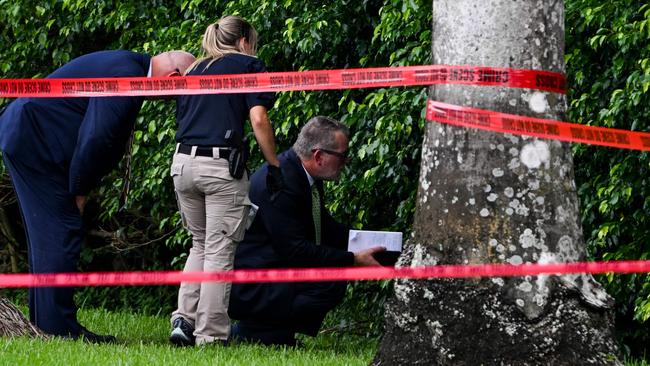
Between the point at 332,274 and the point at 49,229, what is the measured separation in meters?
1.73

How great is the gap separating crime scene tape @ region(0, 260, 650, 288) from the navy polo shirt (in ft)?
2.38

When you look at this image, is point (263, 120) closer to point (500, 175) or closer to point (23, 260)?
point (500, 175)

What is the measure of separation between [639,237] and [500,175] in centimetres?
240

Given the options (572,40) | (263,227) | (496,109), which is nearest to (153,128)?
(263,227)

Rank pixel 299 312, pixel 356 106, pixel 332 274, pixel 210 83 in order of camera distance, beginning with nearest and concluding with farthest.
Answer: pixel 332 274 → pixel 210 83 → pixel 299 312 → pixel 356 106

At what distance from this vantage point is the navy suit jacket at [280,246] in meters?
6.93

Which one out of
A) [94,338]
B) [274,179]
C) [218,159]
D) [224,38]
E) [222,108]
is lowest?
[94,338]

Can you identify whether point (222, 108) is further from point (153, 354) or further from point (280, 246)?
point (153, 354)

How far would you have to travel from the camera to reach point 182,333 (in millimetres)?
6871

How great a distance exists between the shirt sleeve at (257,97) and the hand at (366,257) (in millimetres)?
1002

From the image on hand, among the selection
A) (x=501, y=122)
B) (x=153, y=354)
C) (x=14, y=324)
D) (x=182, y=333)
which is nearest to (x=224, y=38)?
(x=182, y=333)

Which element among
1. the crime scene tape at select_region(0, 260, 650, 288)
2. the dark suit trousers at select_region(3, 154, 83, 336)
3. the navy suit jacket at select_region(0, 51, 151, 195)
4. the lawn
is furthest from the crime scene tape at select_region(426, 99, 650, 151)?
the dark suit trousers at select_region(3, 154, 83, 336)

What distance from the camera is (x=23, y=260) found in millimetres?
12617

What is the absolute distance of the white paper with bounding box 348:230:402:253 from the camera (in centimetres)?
702
